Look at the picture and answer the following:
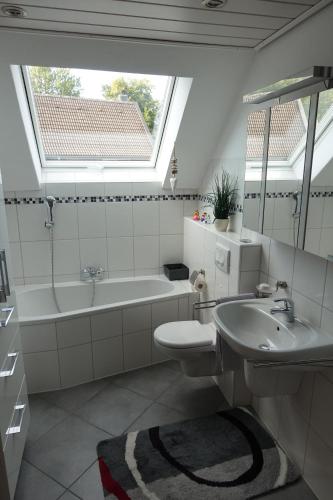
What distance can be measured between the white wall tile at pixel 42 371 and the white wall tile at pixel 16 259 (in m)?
0.90

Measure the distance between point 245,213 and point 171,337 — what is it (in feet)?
3.14

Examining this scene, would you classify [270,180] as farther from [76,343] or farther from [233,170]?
[76,343]

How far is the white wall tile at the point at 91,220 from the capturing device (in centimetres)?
317

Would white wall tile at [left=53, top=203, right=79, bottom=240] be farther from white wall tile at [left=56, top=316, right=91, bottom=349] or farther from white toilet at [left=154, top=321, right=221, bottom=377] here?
white toilet at [left=154, top=321, right=221, bottom=377]

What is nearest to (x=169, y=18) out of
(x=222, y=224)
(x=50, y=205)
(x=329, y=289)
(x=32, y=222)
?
(x=222, y=224)

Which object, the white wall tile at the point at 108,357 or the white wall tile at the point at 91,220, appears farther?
the white wall tile at the point at 91,220

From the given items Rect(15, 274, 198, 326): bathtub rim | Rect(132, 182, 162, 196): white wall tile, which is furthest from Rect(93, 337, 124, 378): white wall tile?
Rect(132, 182, 162, 196): white wall tile

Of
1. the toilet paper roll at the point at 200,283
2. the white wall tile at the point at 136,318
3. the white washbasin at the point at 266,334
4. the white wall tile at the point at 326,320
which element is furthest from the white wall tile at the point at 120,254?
the white wall tile at the point at 326,320

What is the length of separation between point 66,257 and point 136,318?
94 cm

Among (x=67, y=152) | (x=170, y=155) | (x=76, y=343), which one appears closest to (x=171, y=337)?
(x=76, y=343)

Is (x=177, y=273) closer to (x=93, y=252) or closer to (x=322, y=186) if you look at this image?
(x=93, y=252)

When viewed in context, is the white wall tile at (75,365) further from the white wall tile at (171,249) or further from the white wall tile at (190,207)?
the white wall tile at (190,207)

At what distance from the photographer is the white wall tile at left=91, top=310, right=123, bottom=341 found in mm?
2701

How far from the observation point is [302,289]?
1863 mm
